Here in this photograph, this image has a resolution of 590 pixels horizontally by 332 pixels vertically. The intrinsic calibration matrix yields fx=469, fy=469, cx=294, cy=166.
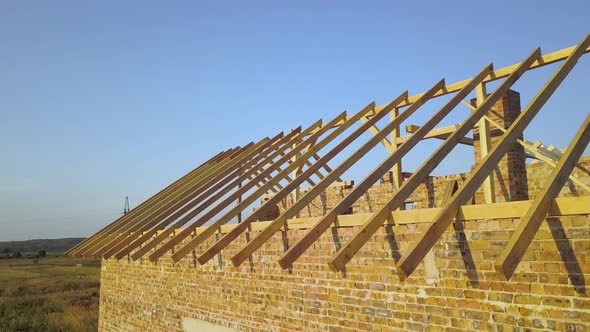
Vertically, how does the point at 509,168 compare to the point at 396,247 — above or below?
above

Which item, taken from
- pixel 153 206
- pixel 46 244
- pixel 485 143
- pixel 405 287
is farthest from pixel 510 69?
pixel 46 244

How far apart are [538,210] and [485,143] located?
385cm

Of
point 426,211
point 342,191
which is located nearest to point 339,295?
point 426,211

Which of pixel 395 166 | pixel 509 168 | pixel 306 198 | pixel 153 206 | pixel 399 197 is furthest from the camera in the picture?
pixel 153 206

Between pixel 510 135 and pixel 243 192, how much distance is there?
17.2 ft

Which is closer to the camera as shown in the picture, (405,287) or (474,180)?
(474,180)

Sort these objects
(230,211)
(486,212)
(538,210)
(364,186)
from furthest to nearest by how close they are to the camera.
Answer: (230,211) → (364,186) → (486,212) → (538,210)

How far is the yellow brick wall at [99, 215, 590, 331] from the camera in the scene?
3.62 meters

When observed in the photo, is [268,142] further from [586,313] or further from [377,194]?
[586,313]

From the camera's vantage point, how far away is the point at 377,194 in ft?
34.0

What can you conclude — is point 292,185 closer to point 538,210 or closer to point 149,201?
point 538,210

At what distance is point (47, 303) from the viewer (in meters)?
22.1

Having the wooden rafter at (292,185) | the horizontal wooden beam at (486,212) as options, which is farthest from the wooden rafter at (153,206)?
the horizontal wooden beam at (486,212)

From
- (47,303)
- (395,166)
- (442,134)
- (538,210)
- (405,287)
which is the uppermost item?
(442,134)
